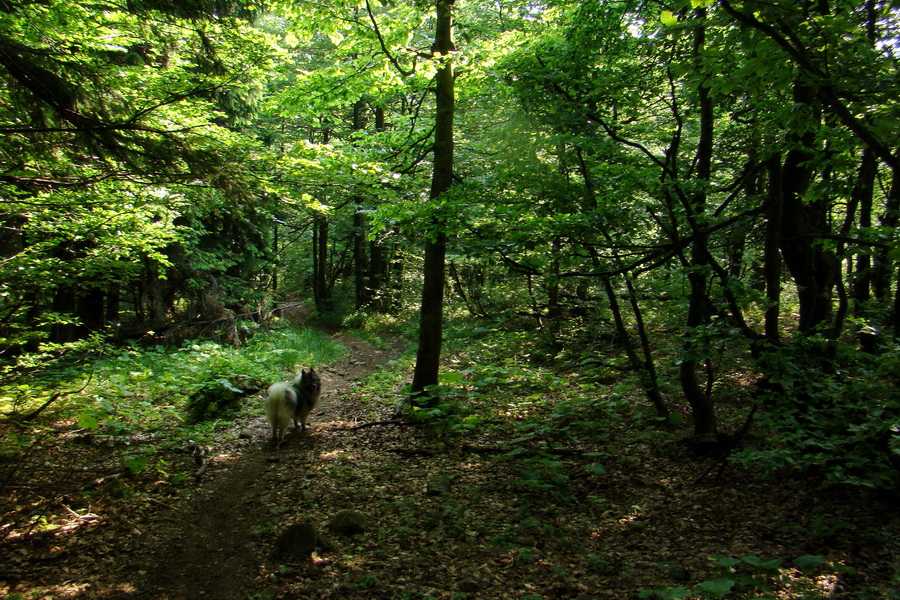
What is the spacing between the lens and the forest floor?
373cm

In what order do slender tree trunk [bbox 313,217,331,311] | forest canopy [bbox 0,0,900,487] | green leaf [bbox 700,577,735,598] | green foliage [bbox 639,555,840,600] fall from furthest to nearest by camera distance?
slender tree trunk [bbox 313,217,331,311]
forest canopy [bbox 0,0,900,487]
green foliage [bbox 639,555,840,600]
green leaf [bbox 700,577,735,598]

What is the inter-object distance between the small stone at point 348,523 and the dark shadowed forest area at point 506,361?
0.03 meters

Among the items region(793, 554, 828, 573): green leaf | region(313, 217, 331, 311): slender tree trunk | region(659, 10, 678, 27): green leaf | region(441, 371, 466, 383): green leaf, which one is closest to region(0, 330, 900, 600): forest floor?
region(793, 554, 828, 573): green leaf

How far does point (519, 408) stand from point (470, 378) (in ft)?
5.25

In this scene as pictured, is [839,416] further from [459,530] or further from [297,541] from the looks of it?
[297,541]

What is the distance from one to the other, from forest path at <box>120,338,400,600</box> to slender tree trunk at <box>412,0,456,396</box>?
1876mm

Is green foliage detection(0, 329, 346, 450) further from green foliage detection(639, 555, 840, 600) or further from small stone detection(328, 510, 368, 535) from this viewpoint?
green foliage detection(639, 555, 840, 600)

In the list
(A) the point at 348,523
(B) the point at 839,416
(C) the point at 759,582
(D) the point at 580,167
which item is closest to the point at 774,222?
(B) the point at 839,416

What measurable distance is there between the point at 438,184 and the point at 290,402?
13.7ft

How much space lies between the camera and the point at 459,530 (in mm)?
4688

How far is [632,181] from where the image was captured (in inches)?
225

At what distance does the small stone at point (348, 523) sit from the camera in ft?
15.5

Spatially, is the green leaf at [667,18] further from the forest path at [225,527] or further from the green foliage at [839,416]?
the forest path at [225,527]

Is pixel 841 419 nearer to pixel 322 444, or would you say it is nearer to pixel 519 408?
pixel 519 408
